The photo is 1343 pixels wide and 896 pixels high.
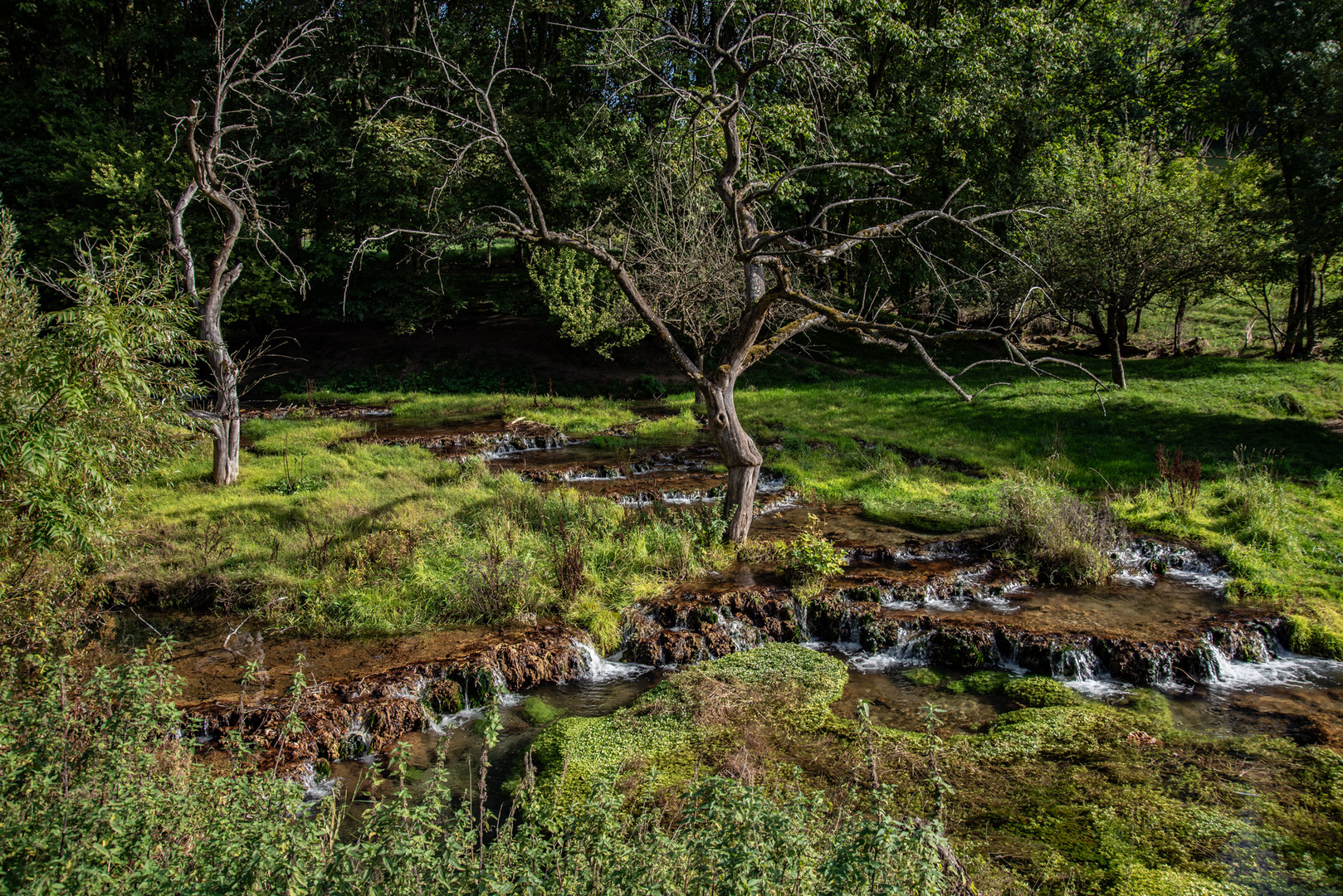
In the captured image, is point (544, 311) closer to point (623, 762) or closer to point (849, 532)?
point (849, 532)

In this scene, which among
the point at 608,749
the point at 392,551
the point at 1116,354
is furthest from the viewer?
the point at 1116,354

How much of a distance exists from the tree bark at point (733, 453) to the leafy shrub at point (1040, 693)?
440 centimetres

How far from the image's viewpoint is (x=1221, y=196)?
70.5 ft

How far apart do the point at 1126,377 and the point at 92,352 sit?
2482cm

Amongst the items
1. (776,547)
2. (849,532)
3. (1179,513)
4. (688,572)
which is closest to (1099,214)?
(1179,513)

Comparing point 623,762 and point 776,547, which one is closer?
point 623,762

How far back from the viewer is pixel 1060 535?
1091cm

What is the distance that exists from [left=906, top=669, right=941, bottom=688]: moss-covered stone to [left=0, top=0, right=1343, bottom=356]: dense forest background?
15498mm

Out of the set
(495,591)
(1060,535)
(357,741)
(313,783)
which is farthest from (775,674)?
(1060,535)

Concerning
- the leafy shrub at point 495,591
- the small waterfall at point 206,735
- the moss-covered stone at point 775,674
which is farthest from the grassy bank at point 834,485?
the small waterfall at point 206,735

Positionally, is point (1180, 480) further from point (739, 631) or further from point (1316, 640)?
point (739, 631)

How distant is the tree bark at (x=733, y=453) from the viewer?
424 inches

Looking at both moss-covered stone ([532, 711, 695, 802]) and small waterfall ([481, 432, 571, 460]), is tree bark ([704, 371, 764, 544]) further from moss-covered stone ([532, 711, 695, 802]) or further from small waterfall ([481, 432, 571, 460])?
small waterfall ([481, 432, 571, 460])

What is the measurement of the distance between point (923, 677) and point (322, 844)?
6.70m
